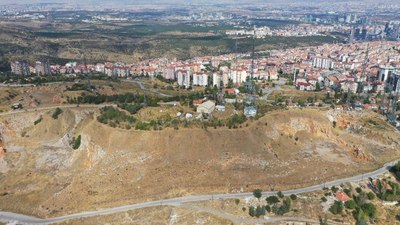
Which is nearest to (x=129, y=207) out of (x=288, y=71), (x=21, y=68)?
(x=21, y=68)

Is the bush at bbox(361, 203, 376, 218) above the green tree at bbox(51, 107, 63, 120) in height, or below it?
below

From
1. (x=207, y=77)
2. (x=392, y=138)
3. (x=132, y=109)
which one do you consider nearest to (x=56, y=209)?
(x=132, y=109)

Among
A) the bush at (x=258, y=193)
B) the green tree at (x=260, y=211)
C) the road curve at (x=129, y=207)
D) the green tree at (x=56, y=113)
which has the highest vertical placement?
the green tree at (x=56, y=113)

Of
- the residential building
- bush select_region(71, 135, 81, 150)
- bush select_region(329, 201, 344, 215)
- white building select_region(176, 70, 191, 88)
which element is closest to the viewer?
bush select_region(329, 201, 344, 215)

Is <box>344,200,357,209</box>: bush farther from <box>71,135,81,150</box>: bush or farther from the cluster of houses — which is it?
the cluster of houses

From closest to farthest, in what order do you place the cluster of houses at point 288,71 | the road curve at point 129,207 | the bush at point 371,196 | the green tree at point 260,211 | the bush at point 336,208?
1. the green tree at point 260,211
2. the bush at point 336,208
3. the road curve at point 129,207
4. the bush at point 371,196
5. the cluster of houses at point 288,71

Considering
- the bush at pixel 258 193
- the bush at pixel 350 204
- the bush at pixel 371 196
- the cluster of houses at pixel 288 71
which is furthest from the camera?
the cluster of houses at pixel 288 71

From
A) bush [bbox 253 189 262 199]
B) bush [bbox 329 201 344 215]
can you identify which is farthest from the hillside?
bush [bbox 329 201 344 215]

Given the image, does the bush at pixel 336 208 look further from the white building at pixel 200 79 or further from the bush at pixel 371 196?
the white building at pixel 200 79

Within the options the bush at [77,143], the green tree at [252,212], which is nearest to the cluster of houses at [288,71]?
the bush at [77,143]

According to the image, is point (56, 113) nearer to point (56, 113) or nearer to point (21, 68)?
point (56, 113)
